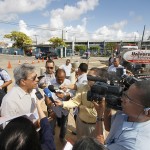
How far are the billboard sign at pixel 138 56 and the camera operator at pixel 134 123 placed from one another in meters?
5.54

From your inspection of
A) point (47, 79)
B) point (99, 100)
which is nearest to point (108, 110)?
point (99, 100)

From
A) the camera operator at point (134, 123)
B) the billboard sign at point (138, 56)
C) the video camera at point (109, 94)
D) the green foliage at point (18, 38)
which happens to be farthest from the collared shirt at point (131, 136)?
the green foliage at point (18, 38)

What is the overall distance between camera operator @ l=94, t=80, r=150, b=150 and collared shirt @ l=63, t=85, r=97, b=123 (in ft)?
3.56

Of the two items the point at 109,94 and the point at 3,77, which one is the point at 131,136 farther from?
the point at 3,77

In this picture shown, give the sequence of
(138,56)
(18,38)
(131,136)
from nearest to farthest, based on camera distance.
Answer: (131,136), (138,56), (18,38)

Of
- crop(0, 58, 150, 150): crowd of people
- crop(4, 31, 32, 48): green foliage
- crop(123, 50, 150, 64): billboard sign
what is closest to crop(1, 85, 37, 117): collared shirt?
crop(0, 58, 150, 150): crowd of people

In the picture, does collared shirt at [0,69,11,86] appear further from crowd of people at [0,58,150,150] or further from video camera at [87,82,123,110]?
video camera at [87,82,123,110]

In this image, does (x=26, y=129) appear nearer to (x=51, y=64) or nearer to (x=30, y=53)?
(x=51, y=64)

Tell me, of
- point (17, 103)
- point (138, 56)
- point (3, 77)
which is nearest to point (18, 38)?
point (138, 56)

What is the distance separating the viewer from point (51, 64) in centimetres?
481

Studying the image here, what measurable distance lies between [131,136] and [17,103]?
138cm

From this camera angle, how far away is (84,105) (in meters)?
3.10

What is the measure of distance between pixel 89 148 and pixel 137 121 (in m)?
0.62

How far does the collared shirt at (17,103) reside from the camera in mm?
2490
